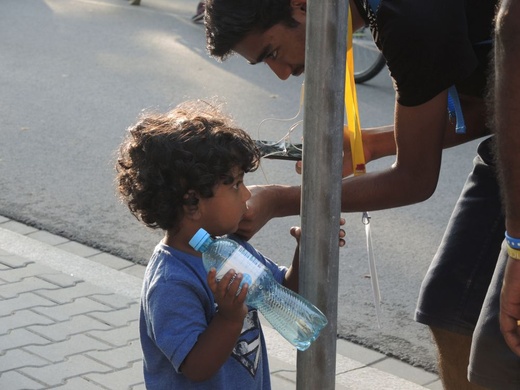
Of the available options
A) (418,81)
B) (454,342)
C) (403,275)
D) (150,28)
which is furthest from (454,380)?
(150,28)

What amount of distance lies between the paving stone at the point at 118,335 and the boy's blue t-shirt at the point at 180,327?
5.16 feet

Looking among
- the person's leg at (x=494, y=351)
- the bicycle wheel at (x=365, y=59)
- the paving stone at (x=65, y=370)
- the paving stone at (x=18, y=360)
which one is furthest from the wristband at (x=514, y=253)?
the bicycle wheel at (x=365, y=59)

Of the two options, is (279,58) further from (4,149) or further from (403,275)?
(4,149)

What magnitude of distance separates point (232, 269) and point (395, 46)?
0.80m

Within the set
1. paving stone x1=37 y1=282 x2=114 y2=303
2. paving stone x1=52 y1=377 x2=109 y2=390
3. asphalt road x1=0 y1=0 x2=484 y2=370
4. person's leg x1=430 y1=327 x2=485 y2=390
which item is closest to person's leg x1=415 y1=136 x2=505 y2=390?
person's leg x1=430 y1=327 x2=485 y2=390

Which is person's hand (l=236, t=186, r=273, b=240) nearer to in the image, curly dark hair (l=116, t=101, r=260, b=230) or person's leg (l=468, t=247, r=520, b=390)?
curly dark hair (l=116, t=101, r=260, b=230)

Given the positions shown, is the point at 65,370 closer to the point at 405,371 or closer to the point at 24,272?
the point at 24,272

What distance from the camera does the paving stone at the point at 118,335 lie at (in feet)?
13.8

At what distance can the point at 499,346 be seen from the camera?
104 inches

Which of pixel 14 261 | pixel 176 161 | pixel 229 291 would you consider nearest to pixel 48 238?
pixel 14 261

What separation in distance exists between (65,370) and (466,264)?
5.48 feet

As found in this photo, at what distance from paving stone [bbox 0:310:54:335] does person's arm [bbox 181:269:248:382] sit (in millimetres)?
2021

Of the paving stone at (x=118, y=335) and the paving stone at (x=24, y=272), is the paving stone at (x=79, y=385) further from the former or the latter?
the paving stone at (x=24, y=272)

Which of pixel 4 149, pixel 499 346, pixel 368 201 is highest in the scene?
pixel 368 201
